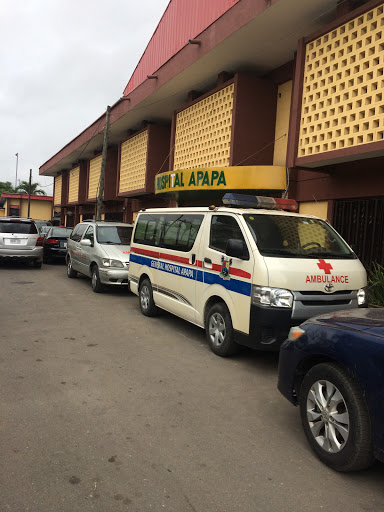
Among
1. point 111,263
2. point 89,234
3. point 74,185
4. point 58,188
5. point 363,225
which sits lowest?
point 111,263

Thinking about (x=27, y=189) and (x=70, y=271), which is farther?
(x=27, y=189)

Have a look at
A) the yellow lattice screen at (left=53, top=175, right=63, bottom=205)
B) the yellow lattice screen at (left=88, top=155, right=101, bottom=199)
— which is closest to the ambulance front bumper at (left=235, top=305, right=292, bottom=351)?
the yellow lattice screen at (left=88, top=155, right=101, bottom=199)

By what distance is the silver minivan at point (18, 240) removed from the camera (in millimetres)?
13844

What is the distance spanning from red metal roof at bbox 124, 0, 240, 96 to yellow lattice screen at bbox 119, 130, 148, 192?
10.5 ft

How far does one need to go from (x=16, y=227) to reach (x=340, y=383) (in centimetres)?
1318

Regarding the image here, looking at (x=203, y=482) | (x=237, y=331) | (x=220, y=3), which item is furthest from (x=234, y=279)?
(x=220, y=3)

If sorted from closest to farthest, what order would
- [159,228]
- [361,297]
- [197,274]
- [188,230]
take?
[361,297], [197,274], [188,230], [159,228]

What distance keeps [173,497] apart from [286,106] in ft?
37.1

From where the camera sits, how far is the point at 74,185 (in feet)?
103

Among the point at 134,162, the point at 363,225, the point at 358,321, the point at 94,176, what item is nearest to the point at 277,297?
the point at 358,321

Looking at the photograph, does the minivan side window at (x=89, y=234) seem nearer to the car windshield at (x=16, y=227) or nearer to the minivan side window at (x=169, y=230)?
the minivan side window at (x=169, y=230)

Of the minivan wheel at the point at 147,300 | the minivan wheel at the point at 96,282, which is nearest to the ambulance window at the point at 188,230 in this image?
the minivan wheel at the point at 147,300

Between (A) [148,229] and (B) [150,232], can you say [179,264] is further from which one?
(A) [148,229]

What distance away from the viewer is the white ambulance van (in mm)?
4883
